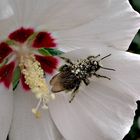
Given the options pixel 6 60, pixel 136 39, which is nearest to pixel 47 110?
pixel 6 60

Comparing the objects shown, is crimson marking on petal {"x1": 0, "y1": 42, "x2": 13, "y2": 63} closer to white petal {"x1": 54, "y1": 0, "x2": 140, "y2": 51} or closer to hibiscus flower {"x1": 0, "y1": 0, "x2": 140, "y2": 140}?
hibiscus flower {"x1": 0, "y1": 0, "x2": 140, "y2": 140}

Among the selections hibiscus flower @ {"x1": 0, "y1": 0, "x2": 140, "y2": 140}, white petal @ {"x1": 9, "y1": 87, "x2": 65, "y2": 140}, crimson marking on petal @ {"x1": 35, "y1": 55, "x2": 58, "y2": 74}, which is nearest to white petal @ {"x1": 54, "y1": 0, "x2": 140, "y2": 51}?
hibiscus flower @ {"x1": 0, "y1": 0, "x2": 140, "y2": 140}

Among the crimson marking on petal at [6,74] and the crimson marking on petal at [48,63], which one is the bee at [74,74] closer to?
the crimson marking on petal at [48,63]

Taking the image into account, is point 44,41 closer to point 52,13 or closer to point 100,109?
point 52,13

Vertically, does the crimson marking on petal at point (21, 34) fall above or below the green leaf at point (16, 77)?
above

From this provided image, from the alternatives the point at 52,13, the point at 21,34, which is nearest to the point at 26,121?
the point at 21,34

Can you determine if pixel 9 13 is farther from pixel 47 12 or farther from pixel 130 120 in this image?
pixel 130 120

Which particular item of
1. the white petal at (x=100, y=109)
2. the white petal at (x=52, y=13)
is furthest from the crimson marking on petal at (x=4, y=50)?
the white petal at (x=100, y=109)
